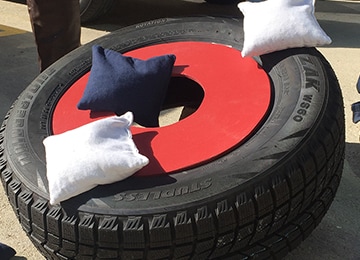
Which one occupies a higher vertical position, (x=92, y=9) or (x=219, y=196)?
(x=219, y=196)

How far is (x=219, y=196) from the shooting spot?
5.79 ft

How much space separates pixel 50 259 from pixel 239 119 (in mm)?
859

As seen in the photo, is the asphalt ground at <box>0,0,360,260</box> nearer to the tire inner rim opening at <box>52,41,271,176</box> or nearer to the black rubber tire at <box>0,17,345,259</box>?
the black rubber tire at <box>0,17,345,259</box>

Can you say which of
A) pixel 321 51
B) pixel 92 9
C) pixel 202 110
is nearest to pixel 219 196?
pixel 202 110

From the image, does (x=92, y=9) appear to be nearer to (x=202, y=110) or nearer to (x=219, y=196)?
(x=202, y=110)

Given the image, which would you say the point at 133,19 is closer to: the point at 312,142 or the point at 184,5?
the point at 184,5

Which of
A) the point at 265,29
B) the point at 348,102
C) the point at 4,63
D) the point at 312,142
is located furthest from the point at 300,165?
the point at 4,63

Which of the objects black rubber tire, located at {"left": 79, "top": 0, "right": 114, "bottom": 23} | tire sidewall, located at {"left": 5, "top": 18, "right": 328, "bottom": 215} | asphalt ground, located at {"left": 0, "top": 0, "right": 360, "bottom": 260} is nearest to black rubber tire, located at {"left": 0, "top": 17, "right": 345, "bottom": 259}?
tire sidewall, located at {"left": 5, "top": 18, "right": 328, "bottom": 215}

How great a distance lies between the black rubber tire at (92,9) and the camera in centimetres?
490

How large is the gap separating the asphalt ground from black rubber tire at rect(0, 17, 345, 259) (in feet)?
0.97

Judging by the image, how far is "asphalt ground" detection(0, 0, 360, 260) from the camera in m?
2.33

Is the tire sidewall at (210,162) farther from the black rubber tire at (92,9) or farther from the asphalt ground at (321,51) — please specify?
the black rubber tire at (92,9)

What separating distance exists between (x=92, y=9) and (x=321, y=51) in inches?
78.5

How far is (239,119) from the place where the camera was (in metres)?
2.09
